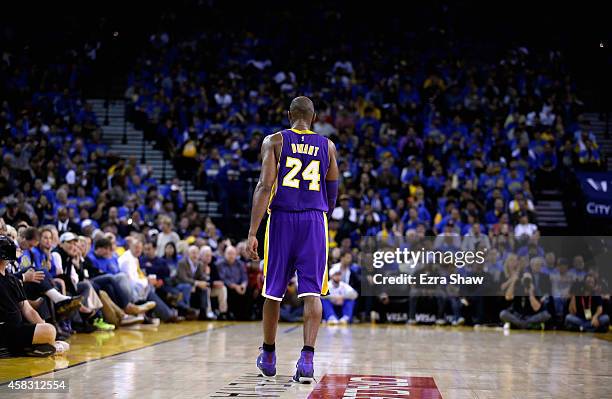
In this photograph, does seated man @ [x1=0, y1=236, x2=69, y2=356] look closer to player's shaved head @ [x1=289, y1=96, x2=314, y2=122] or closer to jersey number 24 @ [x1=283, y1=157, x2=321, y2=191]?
jersey number 24 @ [x1=283, y1=157, x2=321, y2=191]

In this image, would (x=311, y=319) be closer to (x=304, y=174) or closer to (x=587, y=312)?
(x=304, y=174)

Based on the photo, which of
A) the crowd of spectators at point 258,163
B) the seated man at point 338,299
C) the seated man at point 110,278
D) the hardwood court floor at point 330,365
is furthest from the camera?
the seated man at point 338,299

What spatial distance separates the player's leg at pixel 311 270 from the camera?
613cm

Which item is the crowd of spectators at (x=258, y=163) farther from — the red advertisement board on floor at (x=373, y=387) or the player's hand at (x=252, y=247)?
the red advertisement board on floor at (x=373, y=387)

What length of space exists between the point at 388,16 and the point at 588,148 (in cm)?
887

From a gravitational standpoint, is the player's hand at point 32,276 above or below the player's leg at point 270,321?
above

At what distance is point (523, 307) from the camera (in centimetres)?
1409

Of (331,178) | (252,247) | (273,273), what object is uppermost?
(331,178)

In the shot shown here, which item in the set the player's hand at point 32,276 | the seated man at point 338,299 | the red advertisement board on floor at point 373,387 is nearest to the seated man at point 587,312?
the seated man at point 338,299

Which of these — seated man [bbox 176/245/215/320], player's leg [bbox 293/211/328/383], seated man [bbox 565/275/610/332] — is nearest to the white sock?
player's leg [bbox 293/211/328/383]

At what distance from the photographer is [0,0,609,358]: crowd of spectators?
13.6 meters

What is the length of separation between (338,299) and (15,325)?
773 cm

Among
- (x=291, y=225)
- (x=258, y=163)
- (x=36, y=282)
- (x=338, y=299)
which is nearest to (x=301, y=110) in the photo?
(x=291, y=225)

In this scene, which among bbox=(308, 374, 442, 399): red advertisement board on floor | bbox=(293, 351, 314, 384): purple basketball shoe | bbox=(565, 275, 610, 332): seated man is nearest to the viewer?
bbox=(308, 374, 442, 399): red advertisement board on floor
